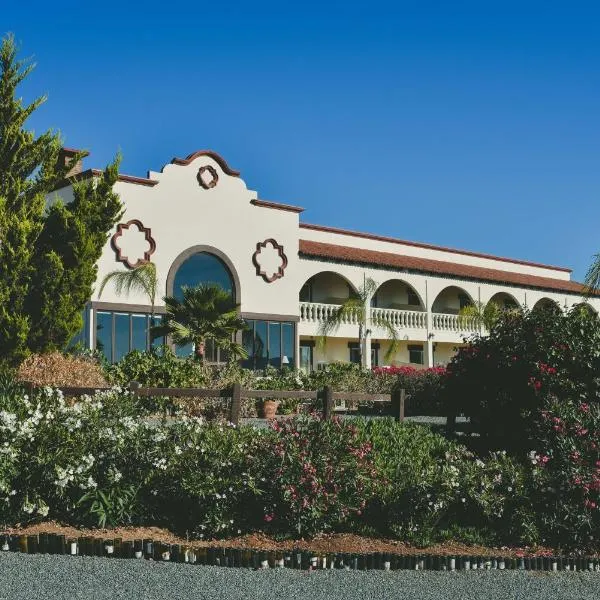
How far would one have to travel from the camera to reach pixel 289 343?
105 feet

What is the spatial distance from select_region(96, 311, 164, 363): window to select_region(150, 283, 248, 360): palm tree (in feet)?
6.44

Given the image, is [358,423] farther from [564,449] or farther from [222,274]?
[222,274]

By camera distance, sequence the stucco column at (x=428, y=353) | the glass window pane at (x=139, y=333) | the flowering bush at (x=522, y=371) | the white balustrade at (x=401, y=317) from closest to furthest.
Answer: the flowering bush at (x=522, y=371), the glass window pane at (x=139, y=333), the white balustrade at (x=401, y=317), the stucco column at (x=428, y=353)

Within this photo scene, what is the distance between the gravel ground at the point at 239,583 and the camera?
7.21 m

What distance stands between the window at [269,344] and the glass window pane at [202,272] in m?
1.81

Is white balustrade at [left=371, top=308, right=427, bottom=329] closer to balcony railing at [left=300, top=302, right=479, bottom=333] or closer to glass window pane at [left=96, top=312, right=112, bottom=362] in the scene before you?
balcony railing at [left=300, top=302, right=479, bottom=333]

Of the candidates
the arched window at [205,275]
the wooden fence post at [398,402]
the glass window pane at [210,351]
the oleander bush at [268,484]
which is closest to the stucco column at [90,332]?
the arched window at [205,275]

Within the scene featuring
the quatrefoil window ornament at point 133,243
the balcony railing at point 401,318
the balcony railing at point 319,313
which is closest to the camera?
the quatrefoil window ornament at point 133,243

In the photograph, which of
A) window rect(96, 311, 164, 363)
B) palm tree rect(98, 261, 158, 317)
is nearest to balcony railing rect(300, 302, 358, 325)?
window rect(96, 311, 164, 363)

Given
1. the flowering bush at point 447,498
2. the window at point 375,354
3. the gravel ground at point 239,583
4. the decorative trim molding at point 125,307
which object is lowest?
the gravel ground at point 239,583

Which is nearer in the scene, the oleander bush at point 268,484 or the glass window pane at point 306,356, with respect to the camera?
the oleander bush at point 268,484

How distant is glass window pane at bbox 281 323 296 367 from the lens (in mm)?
31969

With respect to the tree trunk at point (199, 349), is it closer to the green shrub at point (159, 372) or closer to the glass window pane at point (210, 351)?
the green shrub at point (159, 372)

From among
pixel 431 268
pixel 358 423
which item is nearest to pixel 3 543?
pixel 358 423
